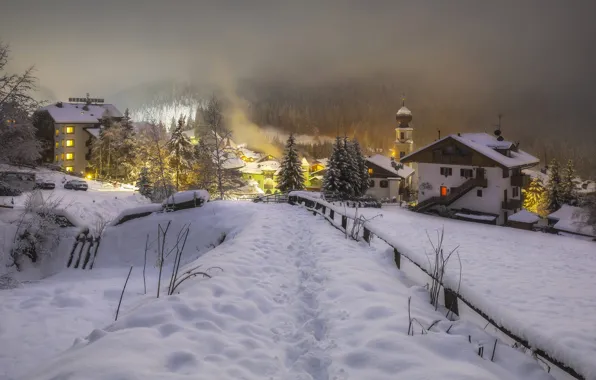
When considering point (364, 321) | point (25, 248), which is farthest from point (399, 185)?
point (364, 321)

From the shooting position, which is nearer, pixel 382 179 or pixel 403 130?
pixel 382 179

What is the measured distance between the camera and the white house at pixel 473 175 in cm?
4281

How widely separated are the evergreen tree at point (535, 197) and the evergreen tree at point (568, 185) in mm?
7974

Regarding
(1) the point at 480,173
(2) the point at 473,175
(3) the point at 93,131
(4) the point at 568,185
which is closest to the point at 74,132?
(3) the point at 93,131

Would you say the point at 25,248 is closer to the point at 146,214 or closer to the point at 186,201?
the point at 146,214

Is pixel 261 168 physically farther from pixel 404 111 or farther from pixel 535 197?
pixel 535 197

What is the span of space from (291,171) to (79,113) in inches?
2045

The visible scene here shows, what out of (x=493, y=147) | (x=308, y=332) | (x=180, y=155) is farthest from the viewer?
(x=180, y=155)

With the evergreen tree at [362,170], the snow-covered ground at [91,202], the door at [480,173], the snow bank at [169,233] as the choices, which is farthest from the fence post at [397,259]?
the evergreen tree at [362,170]

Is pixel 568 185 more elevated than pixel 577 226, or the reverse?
pixel 568 185

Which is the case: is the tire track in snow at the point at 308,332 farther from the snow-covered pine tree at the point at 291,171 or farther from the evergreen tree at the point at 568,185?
the evergreen tree at the point at 568,185

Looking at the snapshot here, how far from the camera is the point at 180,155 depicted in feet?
164

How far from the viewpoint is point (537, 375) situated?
Result: 4.31 m

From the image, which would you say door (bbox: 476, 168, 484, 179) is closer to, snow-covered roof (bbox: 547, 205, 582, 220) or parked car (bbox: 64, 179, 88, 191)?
snow-covered roof (bbox: 547, 205, 582, 220)
